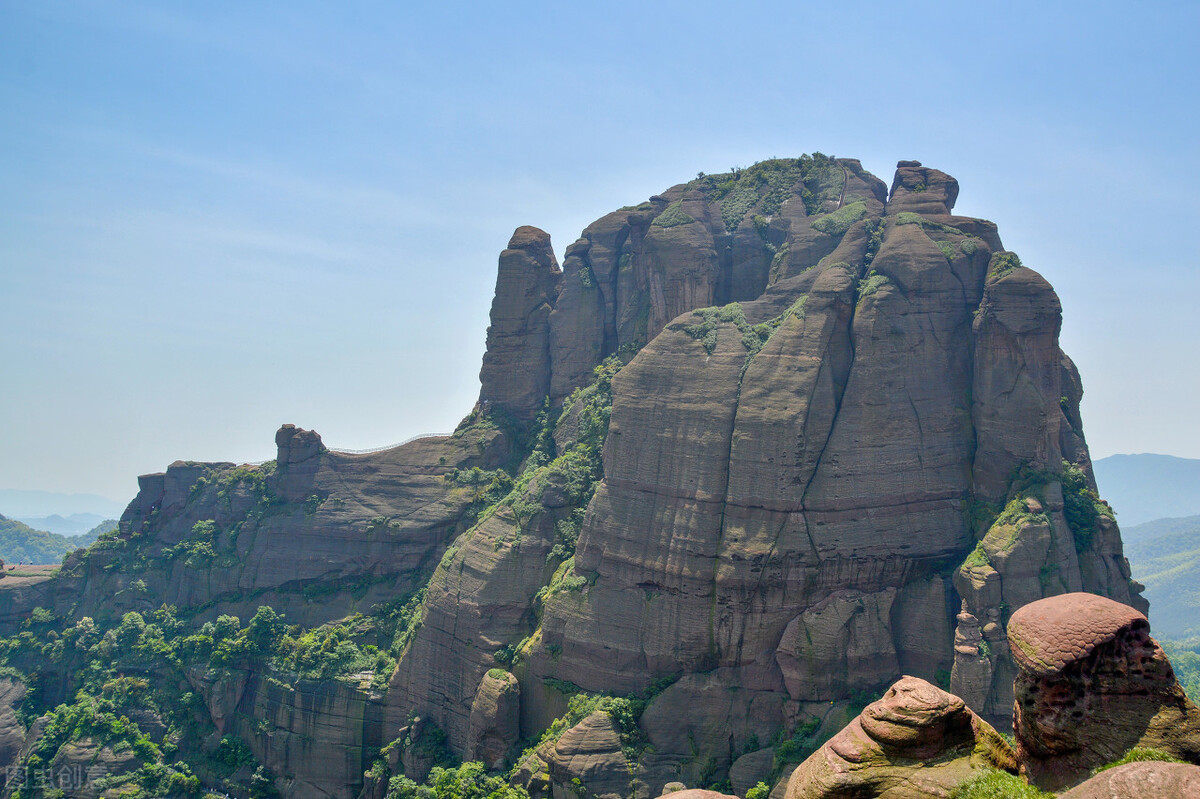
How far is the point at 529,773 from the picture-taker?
35.0 m

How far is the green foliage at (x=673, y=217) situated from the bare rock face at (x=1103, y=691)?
39106 mm

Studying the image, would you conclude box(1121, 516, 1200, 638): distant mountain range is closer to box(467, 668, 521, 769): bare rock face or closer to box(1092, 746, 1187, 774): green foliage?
box(467, 668, 521, 769): bare rock face

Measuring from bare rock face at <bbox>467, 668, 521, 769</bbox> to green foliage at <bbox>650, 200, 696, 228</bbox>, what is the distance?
2629cm

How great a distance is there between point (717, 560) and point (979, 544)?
33.3ft

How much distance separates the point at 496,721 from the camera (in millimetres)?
38531

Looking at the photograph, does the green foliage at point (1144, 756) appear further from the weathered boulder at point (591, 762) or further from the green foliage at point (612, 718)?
the green foliage at point (612, 718)

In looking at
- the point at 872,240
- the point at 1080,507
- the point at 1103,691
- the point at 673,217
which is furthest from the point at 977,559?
the point at 673,217

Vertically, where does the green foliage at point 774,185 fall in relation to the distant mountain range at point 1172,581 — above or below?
above

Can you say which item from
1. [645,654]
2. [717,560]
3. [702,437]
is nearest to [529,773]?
[645,654]

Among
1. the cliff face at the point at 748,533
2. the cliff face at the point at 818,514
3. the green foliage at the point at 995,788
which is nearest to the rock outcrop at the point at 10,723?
the cliff face at the point at 748,533

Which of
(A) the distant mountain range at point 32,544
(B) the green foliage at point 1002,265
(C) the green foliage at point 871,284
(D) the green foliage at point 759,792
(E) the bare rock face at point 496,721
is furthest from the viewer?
(A) the distant mountain range at point 32,544

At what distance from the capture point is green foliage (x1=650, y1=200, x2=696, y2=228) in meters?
49.9

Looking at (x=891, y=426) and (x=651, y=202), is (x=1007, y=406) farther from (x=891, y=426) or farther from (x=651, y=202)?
(x=651, y=202)

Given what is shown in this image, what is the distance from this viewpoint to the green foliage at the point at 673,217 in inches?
1966
